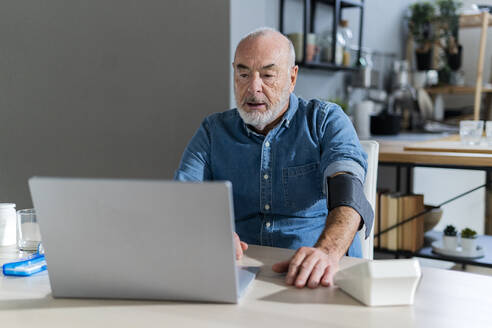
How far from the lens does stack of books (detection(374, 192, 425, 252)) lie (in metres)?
2.21

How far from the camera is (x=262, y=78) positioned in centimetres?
148

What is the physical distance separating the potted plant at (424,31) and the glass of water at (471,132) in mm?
1923

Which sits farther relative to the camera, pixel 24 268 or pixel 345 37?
pixel 345 37

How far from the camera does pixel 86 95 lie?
2.69m

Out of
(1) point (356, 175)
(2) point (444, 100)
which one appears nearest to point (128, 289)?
(1) point (356, 175)

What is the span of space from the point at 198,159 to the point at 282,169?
0.84 feet

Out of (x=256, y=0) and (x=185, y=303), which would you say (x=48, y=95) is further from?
(x=185, y=303)

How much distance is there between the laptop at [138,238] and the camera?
2.33ft

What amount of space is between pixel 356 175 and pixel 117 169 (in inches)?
64.8

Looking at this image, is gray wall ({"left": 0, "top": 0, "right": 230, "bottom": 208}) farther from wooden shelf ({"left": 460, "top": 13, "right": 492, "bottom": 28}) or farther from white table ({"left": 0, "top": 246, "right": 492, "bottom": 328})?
wooden shelf ({"left": 460, "top": 13, "right": 492, "bottom": 28})

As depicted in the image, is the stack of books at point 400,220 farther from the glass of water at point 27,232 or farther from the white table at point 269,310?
the glass of water at point 27,232

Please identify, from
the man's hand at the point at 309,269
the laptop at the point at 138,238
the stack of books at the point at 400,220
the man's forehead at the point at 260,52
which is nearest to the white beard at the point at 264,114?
the man's forehead at the point at 260,52

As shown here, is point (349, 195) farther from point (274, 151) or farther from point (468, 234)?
point (468, 234)

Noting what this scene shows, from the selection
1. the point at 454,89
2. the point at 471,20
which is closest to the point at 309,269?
the point at 454,89
